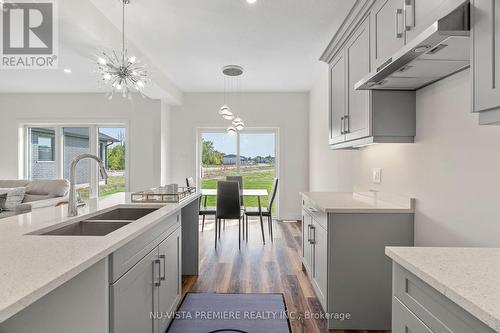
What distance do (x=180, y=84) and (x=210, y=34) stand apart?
226 cm

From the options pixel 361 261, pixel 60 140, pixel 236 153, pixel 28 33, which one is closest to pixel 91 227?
pixel 361 261

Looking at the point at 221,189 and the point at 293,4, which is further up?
the point at 293,4

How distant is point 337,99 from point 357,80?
509 mm

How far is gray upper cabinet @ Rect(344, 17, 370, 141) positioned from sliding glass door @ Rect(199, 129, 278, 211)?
12.0 feet

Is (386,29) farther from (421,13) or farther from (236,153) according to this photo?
(236,153)

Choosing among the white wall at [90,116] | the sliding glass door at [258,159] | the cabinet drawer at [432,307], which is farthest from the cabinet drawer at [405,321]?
the white wall at [90,116]

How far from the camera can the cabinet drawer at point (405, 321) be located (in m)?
0.95

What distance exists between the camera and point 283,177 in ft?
19.4

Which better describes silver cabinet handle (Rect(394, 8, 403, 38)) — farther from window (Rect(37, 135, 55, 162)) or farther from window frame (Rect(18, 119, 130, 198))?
window (Rect(37, 135, 55, 162))

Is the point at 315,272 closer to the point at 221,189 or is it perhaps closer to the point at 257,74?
the point at 221,189

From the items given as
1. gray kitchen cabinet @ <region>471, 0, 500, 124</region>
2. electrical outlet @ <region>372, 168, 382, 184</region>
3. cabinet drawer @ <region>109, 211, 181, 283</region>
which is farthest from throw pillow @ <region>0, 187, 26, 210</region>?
gray kitchen cabinet @ <region>471, 0, 500, 124</region>

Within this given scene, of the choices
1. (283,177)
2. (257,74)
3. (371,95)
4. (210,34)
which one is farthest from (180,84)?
(371,95)

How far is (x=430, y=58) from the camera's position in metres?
1.34

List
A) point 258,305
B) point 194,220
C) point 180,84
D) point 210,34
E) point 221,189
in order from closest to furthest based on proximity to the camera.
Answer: point 258,305, point 194,220, point 210,34, point 221,189, point 180,84
